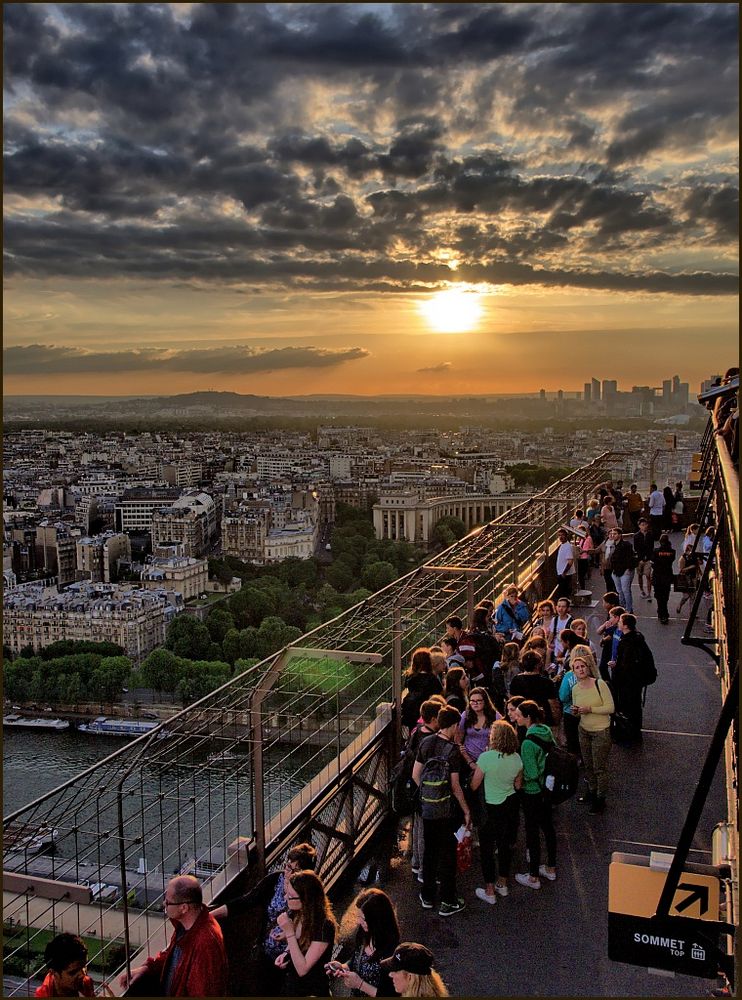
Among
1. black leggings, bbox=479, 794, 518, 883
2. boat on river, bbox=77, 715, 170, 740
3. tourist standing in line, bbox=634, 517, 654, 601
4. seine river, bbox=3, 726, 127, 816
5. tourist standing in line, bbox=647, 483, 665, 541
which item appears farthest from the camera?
boat on river, bbox=77, 715, 170, 740

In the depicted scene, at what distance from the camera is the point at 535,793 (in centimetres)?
356

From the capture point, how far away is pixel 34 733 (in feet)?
171

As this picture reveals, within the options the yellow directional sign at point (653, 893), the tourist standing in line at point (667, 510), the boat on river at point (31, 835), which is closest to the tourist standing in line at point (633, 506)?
the tourist standing in line at point (667, 510)

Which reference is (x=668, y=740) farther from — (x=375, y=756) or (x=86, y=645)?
(x=86, y=645)

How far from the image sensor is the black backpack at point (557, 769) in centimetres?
352

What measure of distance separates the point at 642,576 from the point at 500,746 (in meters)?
5.37

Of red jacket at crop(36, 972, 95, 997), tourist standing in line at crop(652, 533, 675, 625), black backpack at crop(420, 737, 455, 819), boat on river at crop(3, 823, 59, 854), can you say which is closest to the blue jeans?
tourist standing in line at crop(652, 533, 675, 625)

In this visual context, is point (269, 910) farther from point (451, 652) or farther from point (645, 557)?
point (645, 557)

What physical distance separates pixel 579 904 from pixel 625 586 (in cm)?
388

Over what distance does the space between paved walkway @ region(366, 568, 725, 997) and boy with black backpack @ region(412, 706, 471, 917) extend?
14cm

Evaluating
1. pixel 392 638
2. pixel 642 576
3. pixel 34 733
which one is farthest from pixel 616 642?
pixel 34 733

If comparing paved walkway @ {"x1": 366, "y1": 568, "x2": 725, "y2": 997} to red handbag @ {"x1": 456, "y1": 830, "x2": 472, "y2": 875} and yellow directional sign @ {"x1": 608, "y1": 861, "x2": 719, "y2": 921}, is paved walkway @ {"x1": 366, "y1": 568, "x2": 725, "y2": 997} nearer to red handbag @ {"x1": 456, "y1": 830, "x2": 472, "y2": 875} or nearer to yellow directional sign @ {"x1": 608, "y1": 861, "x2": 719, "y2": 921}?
red handbag @ {"x1": 456, "y1": 830, "x2": 472, "y2": 875}

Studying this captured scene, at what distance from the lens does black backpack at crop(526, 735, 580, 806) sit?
3.52 m

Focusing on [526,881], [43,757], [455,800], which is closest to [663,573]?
[526,881]
